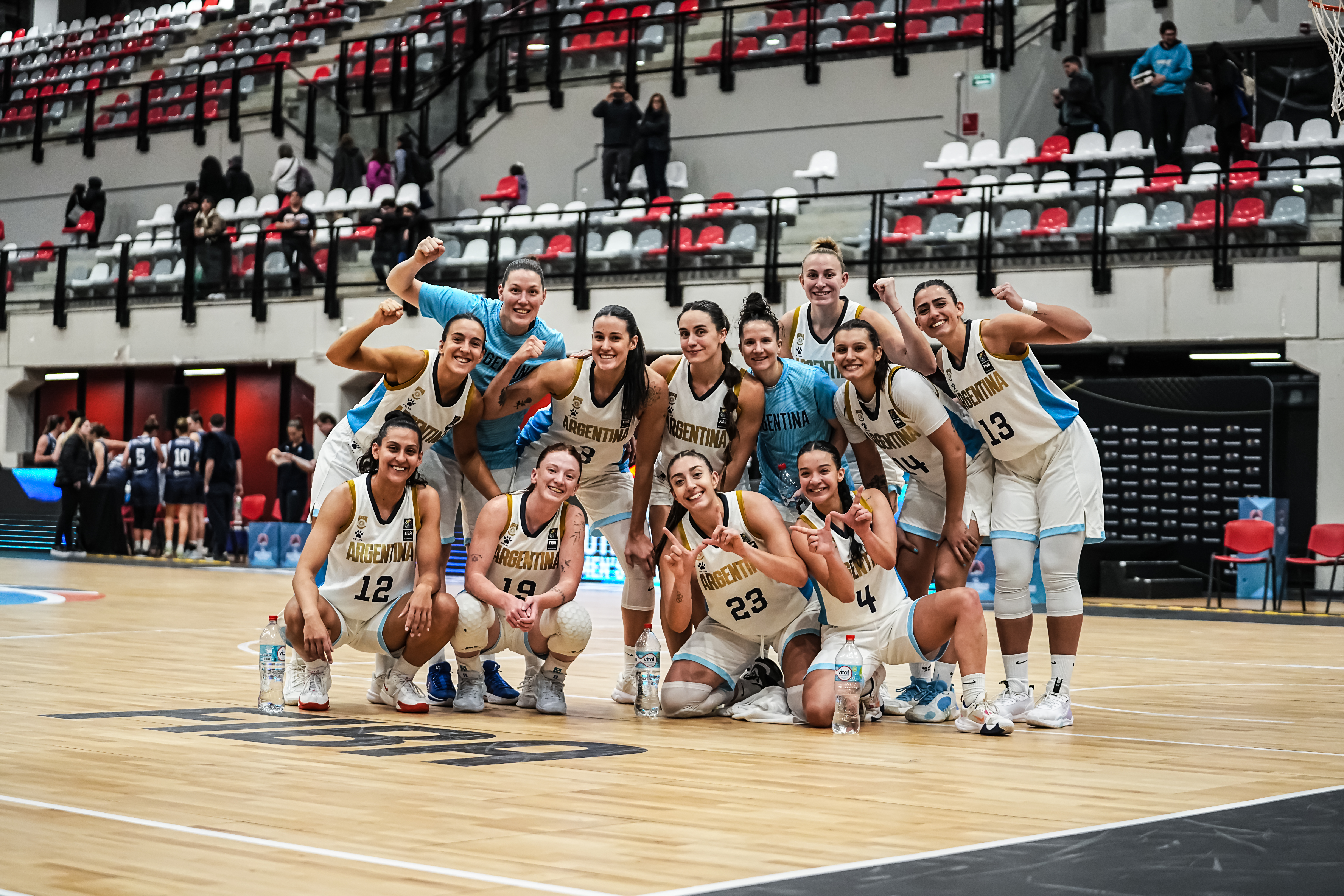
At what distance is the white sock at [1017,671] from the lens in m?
6.23

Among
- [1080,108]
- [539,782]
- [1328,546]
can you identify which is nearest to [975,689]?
[539,782]

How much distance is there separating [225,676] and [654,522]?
2400 mm

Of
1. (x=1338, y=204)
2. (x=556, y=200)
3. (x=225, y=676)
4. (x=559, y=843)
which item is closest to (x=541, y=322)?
(x=225, y=676)

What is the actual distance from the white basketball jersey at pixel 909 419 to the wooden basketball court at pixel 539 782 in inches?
45.2

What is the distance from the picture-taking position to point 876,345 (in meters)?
6.26

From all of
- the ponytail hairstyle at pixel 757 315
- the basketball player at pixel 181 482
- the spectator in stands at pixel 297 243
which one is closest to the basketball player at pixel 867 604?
the ponytail hairstyle at pixel 757 315

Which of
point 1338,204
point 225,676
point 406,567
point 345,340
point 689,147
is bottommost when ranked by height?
point 225,676

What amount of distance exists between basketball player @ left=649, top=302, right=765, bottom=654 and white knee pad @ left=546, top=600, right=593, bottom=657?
345mm

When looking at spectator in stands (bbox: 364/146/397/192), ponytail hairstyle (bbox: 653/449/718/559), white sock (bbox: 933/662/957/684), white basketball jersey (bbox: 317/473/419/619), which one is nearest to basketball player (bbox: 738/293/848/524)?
ponytail hairstyle (bbox: 653/449/718/559)

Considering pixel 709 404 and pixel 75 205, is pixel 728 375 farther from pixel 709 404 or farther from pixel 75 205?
pixel 75 205

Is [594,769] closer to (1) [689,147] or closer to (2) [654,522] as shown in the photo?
(2) [654,522]

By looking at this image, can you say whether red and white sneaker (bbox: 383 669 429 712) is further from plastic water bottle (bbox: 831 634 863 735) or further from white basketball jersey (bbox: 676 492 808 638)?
plastic water bottle (bbox: 831 634 863 735)

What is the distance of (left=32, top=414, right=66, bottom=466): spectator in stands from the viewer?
21078mm

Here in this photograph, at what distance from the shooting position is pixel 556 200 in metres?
22.3
